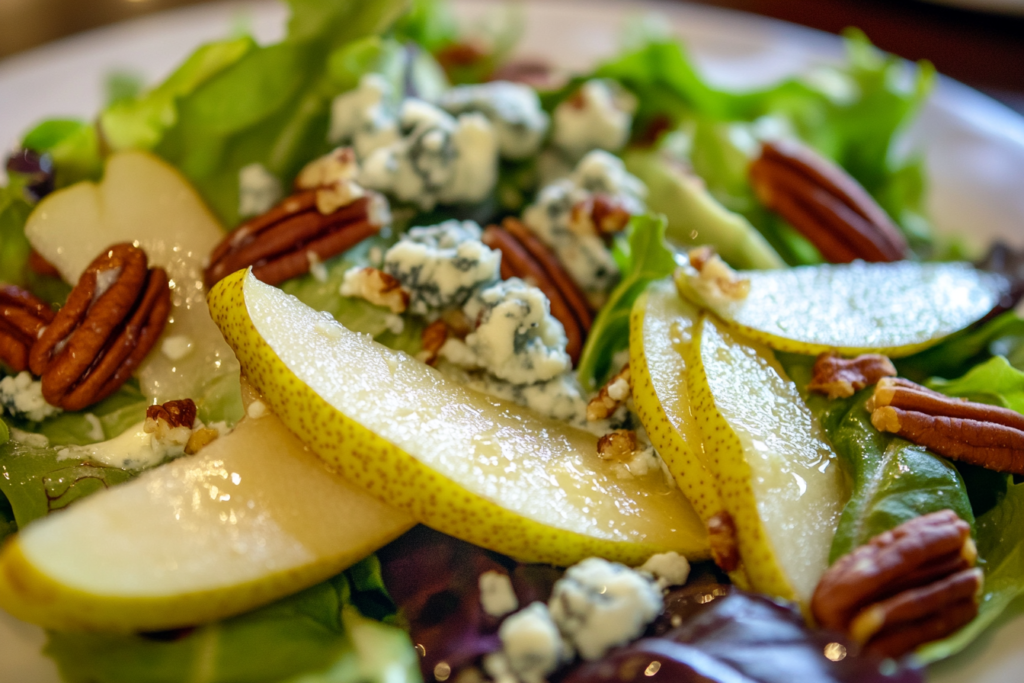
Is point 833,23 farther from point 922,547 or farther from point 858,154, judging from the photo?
point 922,547

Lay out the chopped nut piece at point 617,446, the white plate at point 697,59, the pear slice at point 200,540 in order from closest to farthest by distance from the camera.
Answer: the pear slice at point 200,540 < the chopped nut piece at point 617,446 < the white plate at point 697,59

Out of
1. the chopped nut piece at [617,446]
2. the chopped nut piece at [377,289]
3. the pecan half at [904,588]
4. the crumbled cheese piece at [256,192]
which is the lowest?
the pecan half at [904,588]

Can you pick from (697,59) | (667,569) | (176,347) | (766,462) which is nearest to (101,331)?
(176,347)

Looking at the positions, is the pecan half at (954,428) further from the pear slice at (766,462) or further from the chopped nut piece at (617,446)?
the chopped nut piece at (617,446)

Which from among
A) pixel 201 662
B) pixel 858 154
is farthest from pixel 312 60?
pixel 858 154

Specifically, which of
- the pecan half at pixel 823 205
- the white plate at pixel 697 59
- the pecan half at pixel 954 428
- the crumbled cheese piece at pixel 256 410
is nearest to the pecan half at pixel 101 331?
the crumbled cheese piece at pixel 256 410

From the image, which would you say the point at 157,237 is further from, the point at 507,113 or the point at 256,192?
the point at 507,113
